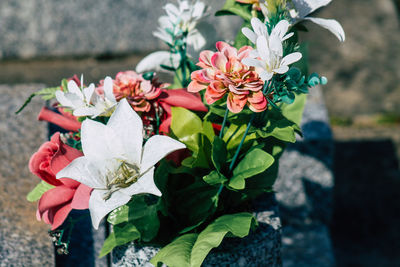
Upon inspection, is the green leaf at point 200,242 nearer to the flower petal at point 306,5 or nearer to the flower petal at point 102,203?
the flower petal at point 102,203

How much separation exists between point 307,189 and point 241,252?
77 centimetres

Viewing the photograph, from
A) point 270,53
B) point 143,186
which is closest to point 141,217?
point 143,186

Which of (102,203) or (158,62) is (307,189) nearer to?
(158,62)

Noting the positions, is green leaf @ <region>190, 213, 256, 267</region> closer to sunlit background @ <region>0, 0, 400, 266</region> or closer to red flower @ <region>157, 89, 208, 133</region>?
red flower @ <region>157, 89, 208, 133</region>

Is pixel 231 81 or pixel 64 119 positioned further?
pixel 64 119

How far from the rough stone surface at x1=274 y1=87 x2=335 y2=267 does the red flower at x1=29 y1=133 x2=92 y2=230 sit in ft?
2.80

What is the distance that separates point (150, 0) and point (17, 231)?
1645 mm

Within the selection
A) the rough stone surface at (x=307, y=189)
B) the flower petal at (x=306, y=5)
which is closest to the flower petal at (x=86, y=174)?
the flower petal at (x=306, y=5)

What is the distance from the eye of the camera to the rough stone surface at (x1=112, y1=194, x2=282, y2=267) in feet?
2.68

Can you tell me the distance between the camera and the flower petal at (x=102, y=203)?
0.68 metres

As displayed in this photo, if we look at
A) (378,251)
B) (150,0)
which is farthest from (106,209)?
(150,0)

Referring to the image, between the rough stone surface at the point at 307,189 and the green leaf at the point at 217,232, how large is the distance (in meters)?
0.72

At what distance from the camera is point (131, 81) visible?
0.88 metres

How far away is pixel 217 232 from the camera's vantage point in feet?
2.54
